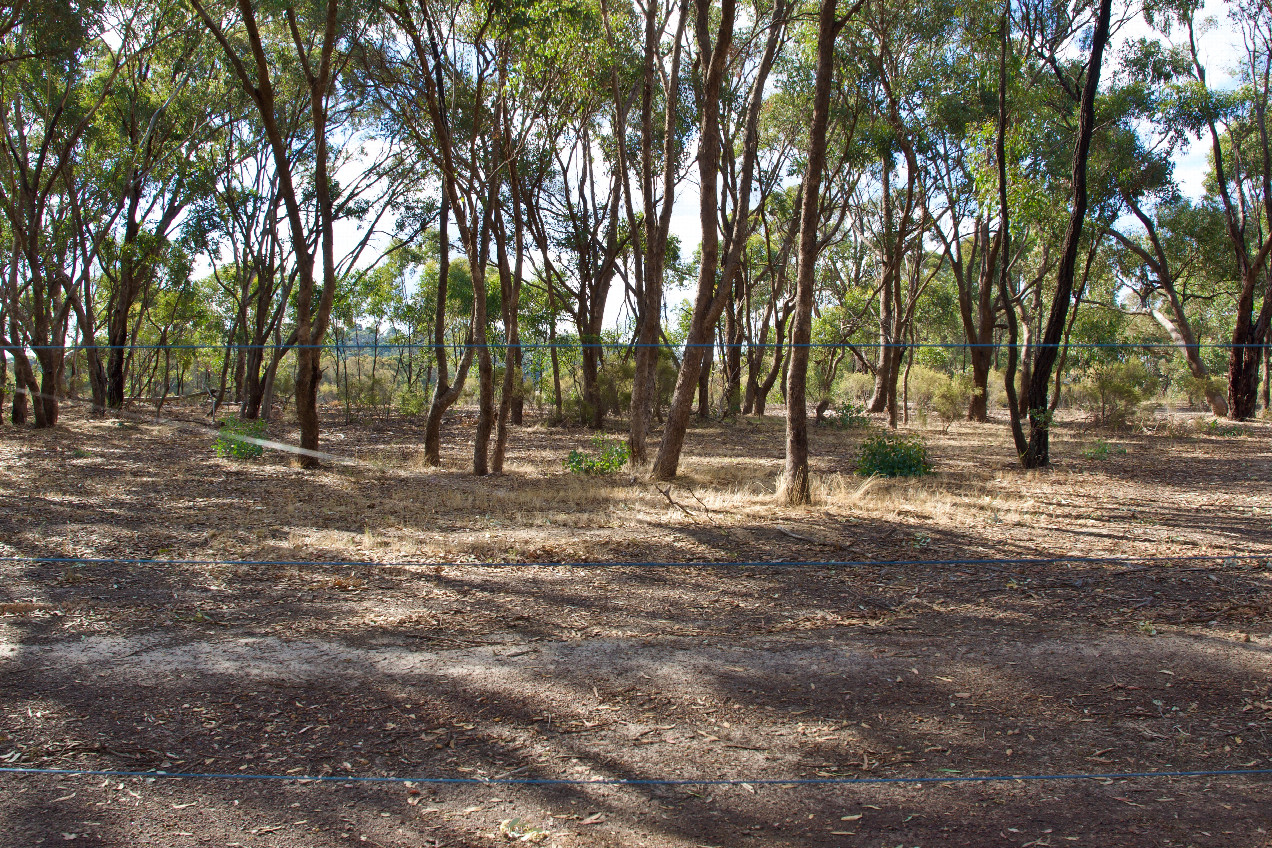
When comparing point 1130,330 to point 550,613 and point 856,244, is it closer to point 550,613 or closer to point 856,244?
point 856,244

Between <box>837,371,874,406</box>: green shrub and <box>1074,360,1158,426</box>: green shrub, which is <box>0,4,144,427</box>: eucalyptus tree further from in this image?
<box>837,371,874,406</box>: green shrub

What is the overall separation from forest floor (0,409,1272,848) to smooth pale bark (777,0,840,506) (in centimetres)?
54

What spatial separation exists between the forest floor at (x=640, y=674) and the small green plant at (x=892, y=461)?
2699 mm

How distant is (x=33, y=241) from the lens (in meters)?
15.5

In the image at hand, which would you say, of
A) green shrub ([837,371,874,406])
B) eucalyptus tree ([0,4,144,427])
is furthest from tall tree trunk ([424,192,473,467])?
green shrub ([837,371,874,406])

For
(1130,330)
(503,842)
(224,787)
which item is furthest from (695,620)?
(1130,330)

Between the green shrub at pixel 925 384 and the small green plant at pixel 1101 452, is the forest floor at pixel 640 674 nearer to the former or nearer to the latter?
the small green plant at pixel 1101 452

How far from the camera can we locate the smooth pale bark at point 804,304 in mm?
8117

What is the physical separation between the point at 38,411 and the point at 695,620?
16.6 m

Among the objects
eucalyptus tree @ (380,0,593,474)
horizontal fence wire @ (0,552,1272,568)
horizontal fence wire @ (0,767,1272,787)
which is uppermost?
eucalyptus tree @ (380,0,593,474)

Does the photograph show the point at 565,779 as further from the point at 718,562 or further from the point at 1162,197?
the point at 1162,197

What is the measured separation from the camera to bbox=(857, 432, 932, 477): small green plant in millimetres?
10828

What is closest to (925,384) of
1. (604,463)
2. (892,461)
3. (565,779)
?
(892,461)

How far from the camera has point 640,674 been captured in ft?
13.5
